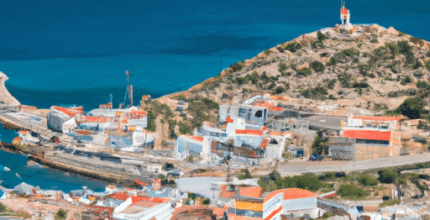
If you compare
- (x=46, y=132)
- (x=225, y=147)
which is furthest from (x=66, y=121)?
(x=225, y=147)

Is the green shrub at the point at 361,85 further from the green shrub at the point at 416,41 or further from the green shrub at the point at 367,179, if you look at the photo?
the green shrub at the point at 367,179

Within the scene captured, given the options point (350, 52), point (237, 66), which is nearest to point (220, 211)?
point (237, 66)

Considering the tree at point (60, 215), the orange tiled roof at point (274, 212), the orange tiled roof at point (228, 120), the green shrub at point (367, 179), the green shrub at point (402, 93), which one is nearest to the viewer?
the orange tiled roof at point (274, 212)

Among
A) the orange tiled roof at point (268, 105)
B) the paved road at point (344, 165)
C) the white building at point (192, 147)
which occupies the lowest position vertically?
the paved road at point (344, 165)

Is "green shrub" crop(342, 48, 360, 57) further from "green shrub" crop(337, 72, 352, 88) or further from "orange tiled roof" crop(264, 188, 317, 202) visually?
"orange tiled roof" crop(264, 188, 317, 202)

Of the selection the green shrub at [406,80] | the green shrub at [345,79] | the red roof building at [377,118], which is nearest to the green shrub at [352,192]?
the red roof building at [377,118]

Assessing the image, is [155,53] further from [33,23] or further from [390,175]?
[390,175]

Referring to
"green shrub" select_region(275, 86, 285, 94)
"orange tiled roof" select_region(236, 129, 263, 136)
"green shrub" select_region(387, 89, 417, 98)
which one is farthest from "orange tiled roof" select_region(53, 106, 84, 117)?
"green shrub" select_region(387, 89, 417, 98)
